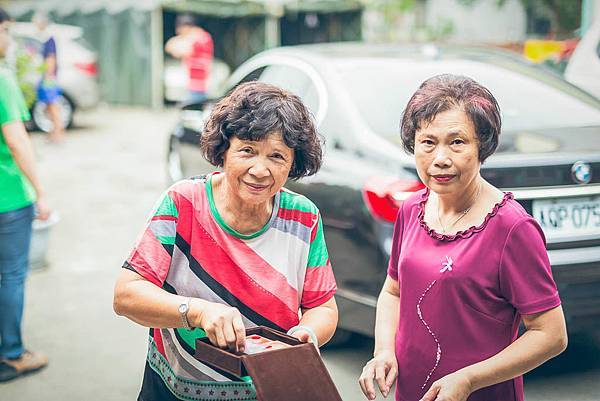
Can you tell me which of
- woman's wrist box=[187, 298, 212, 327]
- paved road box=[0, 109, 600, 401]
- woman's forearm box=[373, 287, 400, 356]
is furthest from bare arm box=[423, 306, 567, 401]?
paved road box=[0, 109, 600, 401]

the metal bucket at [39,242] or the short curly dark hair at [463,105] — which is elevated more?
the short curly dark hair at [463,105]

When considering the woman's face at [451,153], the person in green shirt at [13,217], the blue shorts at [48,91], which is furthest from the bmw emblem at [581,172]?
the blue shorts at [48,91]

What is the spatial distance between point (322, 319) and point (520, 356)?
0.55 m

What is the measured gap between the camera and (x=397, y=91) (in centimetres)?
487

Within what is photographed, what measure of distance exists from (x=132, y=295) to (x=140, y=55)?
55.5ft

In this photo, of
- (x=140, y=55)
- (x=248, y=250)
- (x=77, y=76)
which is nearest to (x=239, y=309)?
(x=248, y=250)

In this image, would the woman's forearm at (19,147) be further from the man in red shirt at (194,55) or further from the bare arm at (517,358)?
the man in red shirt at (194,55)

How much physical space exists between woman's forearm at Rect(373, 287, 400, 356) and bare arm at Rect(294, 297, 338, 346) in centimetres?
14

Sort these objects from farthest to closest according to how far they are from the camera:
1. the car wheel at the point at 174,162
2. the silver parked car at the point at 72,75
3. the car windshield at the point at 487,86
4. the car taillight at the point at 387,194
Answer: the silver parked car at the point at 72,75 → the car wheel at the point at 174,162 → the car windshield at the point at 487,86 → the car taillight at the point at 387,194

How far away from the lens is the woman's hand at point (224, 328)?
1967 mm

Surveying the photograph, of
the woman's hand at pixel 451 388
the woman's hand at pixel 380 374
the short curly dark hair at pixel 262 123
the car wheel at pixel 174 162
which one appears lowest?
the car wheel at pixel 174 162

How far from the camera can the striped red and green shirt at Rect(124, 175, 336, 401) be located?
224 cm

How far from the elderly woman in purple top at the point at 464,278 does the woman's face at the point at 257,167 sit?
36 cm

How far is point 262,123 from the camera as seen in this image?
2.21 m
